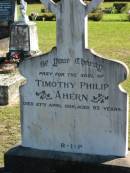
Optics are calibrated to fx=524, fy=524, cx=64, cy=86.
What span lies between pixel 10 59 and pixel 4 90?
3.78 meters

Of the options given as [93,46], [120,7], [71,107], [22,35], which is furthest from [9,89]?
[120,7]

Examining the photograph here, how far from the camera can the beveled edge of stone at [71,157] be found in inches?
221

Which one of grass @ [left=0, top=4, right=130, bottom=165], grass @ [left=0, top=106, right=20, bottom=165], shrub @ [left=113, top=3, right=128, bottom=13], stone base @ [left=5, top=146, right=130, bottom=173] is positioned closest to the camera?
stone base @ [left=5, top=146, right=130, bottom=173]

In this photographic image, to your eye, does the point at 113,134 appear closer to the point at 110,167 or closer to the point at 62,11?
the point at 110,167

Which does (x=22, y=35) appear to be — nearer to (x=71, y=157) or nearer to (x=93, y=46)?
(x=93, y=46)

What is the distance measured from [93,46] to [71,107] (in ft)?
34.2

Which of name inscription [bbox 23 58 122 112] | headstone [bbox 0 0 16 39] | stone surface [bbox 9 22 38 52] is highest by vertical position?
headstone [bbox 0 0 16 39]

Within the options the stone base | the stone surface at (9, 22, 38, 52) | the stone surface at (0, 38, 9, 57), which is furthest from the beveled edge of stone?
the stone surface at (0, 38, 9, 57)

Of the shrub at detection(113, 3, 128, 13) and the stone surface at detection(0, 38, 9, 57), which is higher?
the shrub at detection(113, 3, 128, 13)

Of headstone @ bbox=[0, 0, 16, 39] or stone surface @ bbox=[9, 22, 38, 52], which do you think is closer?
stone surface @ bbox=[9, 22, 38, 52]

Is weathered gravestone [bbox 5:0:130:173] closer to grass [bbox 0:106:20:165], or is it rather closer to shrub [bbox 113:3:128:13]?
grass [bbox 0:106:20:165]

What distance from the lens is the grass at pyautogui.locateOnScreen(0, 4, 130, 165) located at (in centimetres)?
757

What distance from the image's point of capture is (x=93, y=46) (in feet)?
52.8

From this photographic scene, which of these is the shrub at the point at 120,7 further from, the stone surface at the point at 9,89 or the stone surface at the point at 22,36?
the stone surface at the point at 9,89
